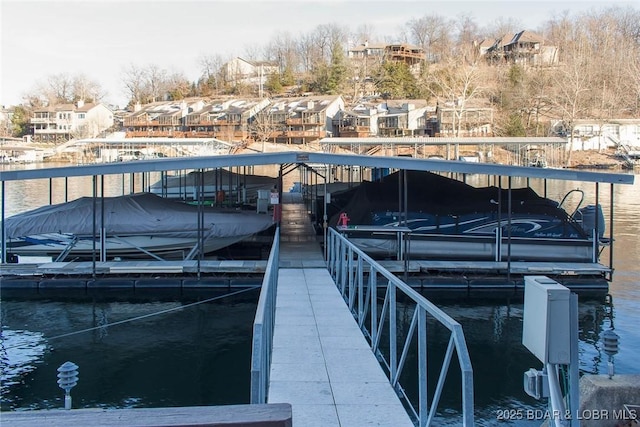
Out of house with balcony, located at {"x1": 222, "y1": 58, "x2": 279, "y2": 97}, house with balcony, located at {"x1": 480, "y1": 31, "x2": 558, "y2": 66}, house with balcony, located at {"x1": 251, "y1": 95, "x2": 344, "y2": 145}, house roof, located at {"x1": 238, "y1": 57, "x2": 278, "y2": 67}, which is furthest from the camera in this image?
house roof, located at {"x1": 238, "y1": 57, "x2": 278, "y2": 67}

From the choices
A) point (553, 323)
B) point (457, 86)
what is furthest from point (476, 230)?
point (457, 86)

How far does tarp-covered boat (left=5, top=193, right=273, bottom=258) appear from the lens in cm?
1831

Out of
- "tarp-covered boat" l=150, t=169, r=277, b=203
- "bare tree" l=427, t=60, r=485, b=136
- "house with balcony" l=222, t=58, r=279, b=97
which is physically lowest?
"tarp-covered boat" l=150, t=169, r=277, b=203

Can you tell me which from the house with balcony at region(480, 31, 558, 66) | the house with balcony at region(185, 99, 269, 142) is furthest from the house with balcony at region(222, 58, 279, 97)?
the house with balcony at region(480, 31, 558, 66)

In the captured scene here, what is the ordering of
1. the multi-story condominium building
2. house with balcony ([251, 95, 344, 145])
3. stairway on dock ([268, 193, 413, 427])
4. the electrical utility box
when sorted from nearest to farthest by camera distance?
the electrical utility box, stairway on dock ([268, 193, 413, 427]), the multi-story condominium building, house with balcony ([251, 95, 344, 145])

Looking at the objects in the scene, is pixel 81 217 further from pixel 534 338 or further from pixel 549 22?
pixel 549 22

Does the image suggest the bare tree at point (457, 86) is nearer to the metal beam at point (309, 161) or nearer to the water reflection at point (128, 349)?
the metal beam at point (309, 161)

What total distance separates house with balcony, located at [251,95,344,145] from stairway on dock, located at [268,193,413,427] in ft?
261

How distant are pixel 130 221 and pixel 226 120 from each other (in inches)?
3238

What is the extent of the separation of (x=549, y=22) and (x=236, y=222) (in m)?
132

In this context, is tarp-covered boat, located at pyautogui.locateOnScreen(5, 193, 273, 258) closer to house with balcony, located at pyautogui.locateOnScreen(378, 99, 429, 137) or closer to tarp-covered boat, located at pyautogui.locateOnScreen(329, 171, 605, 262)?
tarp-covered boat, located at pyautogui.locateOnScreen(329, 171, 605, 262)

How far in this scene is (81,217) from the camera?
18531mm

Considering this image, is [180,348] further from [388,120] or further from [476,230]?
[388,120]

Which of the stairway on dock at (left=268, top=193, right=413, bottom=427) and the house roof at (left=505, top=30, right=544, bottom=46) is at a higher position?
the house roof at (left=505, top=30, right=544, bottom=46)
